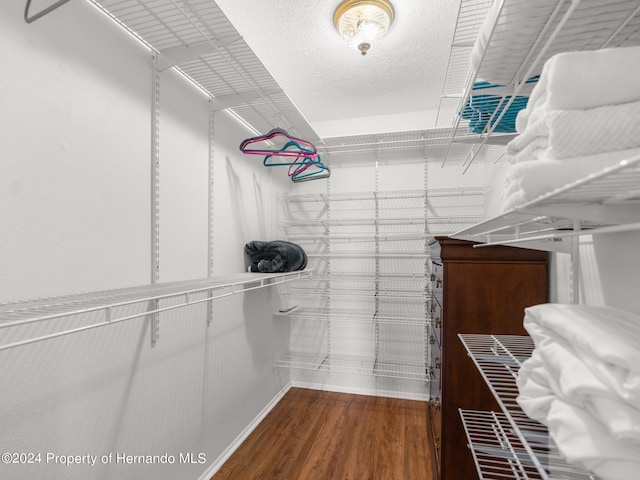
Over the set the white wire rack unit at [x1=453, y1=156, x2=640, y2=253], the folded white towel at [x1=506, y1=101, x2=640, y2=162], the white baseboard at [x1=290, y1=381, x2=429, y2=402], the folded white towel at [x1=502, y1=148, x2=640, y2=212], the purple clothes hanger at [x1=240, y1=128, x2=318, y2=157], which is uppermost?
the purple clothes hanger at [x1=240, y1=128, x2=318, y2=157]

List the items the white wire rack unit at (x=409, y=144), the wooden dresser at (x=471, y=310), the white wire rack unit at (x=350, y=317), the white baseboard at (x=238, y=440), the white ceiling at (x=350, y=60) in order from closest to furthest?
1. the wooden dresser at (x=471, y=310)
2. the white ceiling at (x=350, y=60)
3. the white baseboard at (x=238, y=440)
4. the white wire rack unit at (x=409, y=144)
5. the white wire rack unit at (x=350, y=317)

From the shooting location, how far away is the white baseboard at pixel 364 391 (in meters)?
2.60

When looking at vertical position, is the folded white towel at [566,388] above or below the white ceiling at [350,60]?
below

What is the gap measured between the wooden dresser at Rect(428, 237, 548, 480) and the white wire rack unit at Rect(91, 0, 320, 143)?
4.11 feet

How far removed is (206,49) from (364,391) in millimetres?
2682

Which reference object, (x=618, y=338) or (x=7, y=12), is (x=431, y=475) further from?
(x=7, y=12)

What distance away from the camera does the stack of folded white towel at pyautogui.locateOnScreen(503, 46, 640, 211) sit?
1.61ft

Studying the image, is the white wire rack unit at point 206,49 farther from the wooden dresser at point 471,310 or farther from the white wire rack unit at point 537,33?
the wooden dresser at point 471,310

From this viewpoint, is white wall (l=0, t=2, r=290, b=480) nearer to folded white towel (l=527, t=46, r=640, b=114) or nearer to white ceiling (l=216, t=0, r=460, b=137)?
white ceiling (l=216, t=0, r=460, b=137)

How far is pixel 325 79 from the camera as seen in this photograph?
2.14 m

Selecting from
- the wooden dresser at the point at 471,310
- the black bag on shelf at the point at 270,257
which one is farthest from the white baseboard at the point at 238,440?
the wooden dresser at the point at 471,310

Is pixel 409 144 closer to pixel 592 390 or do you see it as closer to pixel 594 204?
pixel 594 204

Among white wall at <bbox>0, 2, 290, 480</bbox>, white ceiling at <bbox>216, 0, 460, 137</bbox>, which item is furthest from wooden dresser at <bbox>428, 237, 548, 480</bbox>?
white wall at <bbox>0, 2, 290, 480</bbox>

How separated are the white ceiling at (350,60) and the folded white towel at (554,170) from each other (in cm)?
132
